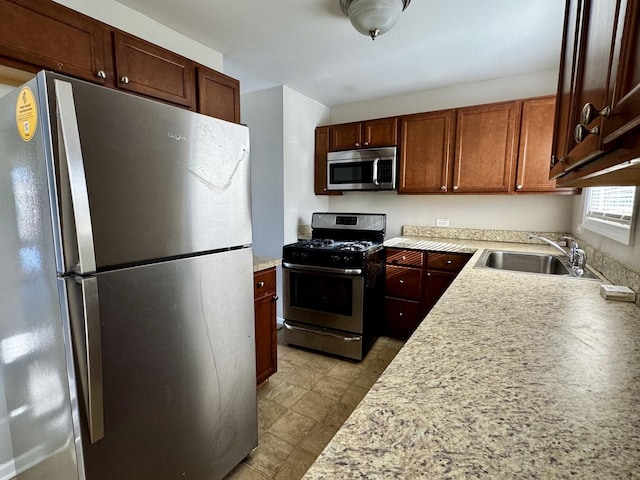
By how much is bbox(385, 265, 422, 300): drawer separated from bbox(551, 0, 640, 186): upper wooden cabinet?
1735 mm

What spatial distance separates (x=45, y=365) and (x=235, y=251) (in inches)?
29.7

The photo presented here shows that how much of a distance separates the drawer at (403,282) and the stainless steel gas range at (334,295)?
75 mm

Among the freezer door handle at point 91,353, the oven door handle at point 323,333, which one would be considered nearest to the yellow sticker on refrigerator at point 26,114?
the freezer door handle at point 91,353

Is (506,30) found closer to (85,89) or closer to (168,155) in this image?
(168,155)

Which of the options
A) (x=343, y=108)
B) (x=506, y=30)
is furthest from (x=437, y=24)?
(x=343, y=108)

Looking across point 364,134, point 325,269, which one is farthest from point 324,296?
point 364,134

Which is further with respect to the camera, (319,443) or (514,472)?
(319,443)

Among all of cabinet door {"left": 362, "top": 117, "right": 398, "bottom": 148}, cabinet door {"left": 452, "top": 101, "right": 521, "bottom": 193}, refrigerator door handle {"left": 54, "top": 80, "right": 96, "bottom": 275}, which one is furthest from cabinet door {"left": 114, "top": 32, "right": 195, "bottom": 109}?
cabinet door {"left": 452, "top": 101, "right": 521, "bottom": 193}

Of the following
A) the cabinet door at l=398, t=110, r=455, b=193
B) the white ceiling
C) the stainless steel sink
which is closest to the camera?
the white ceiling

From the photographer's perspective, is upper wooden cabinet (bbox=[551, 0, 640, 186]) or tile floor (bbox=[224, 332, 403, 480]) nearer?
upper wooden cabinet (bbox=[551, 0, 640, 186])

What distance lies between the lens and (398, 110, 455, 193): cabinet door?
2865 millimetres

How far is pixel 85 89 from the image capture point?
0.90m

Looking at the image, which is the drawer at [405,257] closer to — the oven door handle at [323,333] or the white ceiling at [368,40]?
the oven door handle at [323,333]

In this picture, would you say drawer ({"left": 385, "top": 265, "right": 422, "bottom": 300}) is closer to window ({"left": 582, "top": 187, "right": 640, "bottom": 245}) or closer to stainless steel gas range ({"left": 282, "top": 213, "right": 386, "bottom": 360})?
stainless steel gas range ({"left": 282, "top": 213, "right": 386, "bottom": 360})
